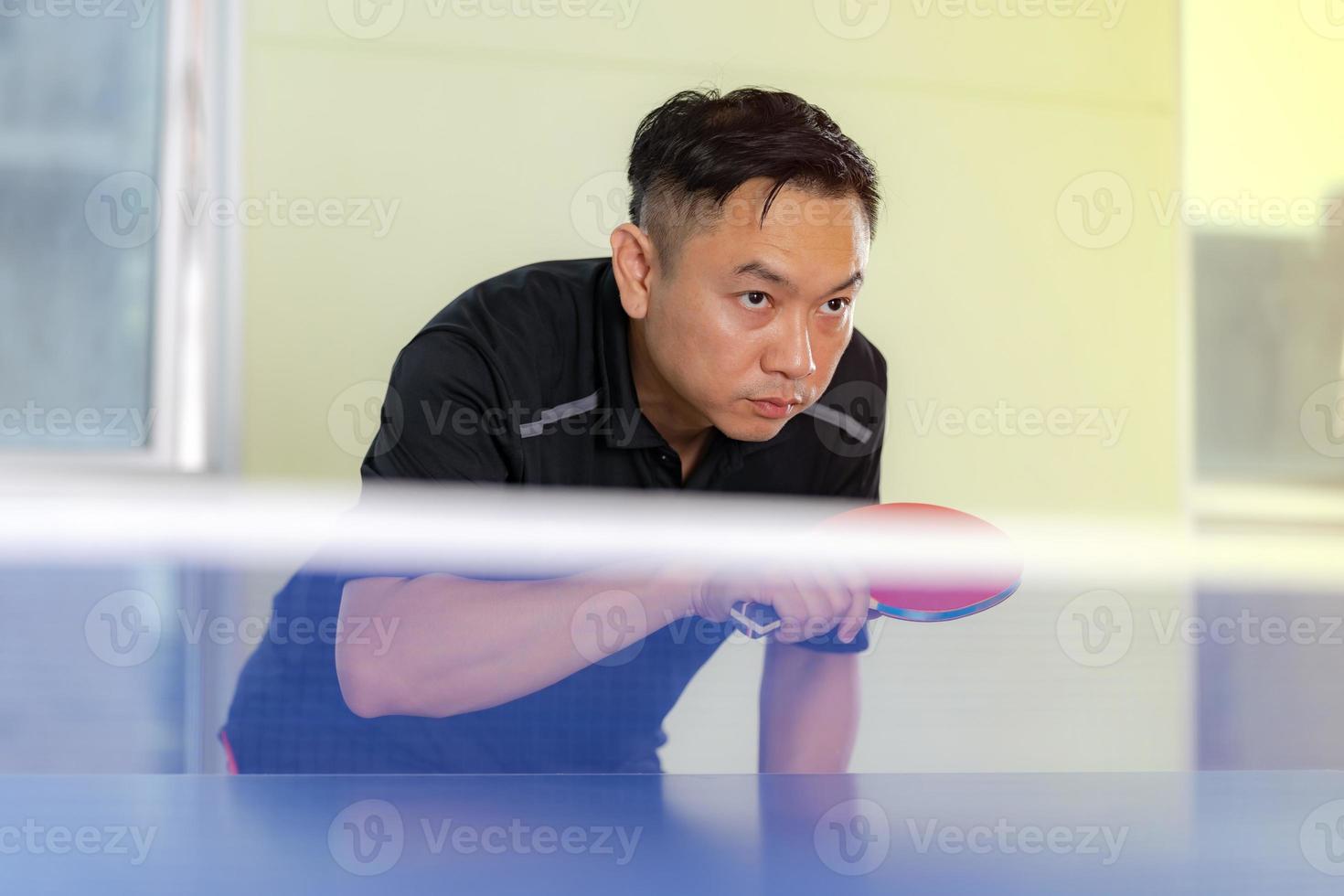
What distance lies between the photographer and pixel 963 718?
3.01 meters

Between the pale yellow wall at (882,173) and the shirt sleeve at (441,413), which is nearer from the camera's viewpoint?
the shirt sleeve at (441,413)

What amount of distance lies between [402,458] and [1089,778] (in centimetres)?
76

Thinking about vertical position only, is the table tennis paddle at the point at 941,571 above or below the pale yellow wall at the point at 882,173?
below

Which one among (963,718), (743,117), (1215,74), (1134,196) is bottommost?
(963,718)

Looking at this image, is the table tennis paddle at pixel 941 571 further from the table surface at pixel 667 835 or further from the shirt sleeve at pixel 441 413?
the shirt sleeve at pixel 441 413

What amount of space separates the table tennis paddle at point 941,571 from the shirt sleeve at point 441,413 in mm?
354

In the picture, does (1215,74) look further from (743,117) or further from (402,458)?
(402,458)

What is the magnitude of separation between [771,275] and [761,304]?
0.05 metres

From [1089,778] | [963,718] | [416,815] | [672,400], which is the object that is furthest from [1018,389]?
[416,815]

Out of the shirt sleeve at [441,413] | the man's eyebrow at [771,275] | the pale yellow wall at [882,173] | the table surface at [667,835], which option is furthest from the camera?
the pale yellow wall at [882,173]

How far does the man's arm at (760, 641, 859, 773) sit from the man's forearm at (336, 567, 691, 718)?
31 cm

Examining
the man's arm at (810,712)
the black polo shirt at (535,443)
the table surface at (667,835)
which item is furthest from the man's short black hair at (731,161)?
the table surface at (667,835)

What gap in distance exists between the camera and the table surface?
689 millimetres

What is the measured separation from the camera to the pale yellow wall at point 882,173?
2328 mm
